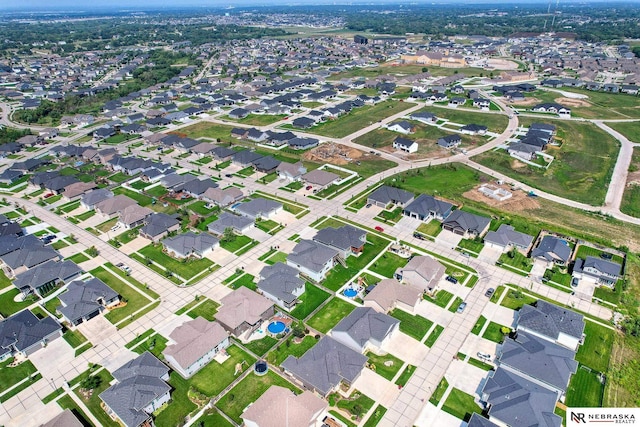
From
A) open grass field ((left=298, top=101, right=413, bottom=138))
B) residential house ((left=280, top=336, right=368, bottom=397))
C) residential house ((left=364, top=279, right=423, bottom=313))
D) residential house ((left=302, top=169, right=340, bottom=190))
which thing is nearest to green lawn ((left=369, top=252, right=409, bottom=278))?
residential house ((left=364, top=279, right=423, bottom=313))

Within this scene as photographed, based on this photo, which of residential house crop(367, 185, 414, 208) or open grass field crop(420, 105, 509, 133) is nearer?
residential house crop(367, 185, 414, 208)

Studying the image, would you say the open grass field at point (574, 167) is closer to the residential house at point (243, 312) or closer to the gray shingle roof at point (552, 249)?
the gray shingle roof at point (552, 249)

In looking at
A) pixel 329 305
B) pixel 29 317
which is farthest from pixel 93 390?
pixel 329 305

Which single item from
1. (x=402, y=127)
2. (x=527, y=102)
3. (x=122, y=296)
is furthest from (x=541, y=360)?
(x=527, y=102)

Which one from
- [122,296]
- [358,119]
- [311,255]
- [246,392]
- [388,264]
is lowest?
[246,392]

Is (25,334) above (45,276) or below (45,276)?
below

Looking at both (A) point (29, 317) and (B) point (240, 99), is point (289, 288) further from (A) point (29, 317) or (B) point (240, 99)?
(B) point (240, 99)

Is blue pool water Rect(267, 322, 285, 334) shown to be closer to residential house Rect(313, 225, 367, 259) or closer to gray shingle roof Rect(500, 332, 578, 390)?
residential house Rect(313, 225, 367, 259)

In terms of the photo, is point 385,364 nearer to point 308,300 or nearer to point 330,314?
point 330,314
